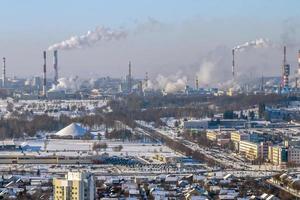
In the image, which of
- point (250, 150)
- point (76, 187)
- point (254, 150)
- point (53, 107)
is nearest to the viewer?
point (76, 187)

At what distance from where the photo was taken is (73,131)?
18562mm

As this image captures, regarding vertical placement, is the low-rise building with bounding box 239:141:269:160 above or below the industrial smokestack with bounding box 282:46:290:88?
below

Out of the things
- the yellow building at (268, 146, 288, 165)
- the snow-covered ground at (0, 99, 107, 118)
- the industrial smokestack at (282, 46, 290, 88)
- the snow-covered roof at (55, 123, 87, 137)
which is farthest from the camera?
the industrial smokestack at (282, 46, 290, 88)

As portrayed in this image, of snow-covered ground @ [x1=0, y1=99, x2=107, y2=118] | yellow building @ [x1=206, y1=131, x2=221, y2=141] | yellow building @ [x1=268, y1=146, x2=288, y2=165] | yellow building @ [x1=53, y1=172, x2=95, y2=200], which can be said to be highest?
snow-covered ground @ [x1=0, y1=99, x2=107, y2=118]

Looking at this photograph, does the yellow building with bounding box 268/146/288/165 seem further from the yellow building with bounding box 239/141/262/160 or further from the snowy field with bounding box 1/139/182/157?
the snowy field with bounding box 1/139/182/157

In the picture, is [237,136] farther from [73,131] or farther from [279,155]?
[73,131]

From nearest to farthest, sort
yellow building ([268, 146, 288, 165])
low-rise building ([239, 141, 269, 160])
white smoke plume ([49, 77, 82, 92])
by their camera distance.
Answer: yellow building ([268, 146, 288, 165]), low-rise building ([239, 141, 269, 160]), white smoke plume ([49, 77, 82, 92])

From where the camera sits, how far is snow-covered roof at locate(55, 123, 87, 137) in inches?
725

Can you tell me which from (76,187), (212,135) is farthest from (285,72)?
(76,187)

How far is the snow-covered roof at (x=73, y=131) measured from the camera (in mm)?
18417

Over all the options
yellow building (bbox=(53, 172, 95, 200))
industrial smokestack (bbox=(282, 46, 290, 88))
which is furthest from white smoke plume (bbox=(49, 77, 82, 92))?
yellow building (bbox=(53, 172, 95, 200))

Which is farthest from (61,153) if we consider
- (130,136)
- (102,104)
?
(102,104)

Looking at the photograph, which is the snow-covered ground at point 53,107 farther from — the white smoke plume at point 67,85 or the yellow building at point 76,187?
the yellow building at point 76,187

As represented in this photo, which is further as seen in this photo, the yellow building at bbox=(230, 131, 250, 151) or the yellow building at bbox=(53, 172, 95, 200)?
the yellow building at bbox=(230, 131, 250, 151)
